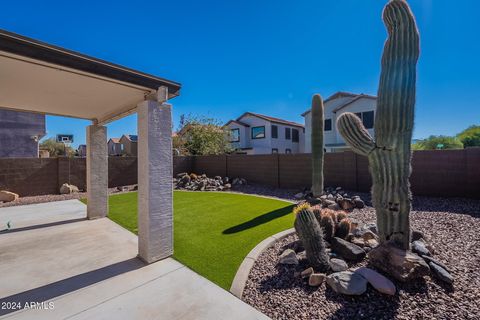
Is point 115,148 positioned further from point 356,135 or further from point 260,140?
point 356,135

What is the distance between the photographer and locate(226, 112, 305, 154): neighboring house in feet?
74.2

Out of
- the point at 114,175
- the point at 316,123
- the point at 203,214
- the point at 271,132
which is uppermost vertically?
the point at 271,132

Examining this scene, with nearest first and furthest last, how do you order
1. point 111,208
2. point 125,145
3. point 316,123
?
point 111,208
point 316,123
point 125,145

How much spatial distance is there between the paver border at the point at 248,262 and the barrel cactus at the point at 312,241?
2.74 ft

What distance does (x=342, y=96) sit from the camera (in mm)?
18844

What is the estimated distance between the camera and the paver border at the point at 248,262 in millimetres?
2666

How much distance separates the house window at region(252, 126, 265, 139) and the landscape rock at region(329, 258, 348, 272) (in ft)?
66.4

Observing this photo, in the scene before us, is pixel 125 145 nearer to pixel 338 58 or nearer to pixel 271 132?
pixel 271 132

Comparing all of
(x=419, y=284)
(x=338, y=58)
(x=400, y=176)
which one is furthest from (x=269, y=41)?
(x=419, y=284)

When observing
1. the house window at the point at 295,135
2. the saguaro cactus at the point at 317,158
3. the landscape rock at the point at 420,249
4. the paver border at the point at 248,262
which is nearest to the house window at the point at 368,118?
the house window at the point at 295,135

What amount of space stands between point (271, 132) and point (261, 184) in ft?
40.0

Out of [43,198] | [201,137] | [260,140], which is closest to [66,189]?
[43,198]

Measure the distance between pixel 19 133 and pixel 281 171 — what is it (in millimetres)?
21393

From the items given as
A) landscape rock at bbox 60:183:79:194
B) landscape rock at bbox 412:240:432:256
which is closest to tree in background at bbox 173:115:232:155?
landscape rock at bbox 60:183:79:194
